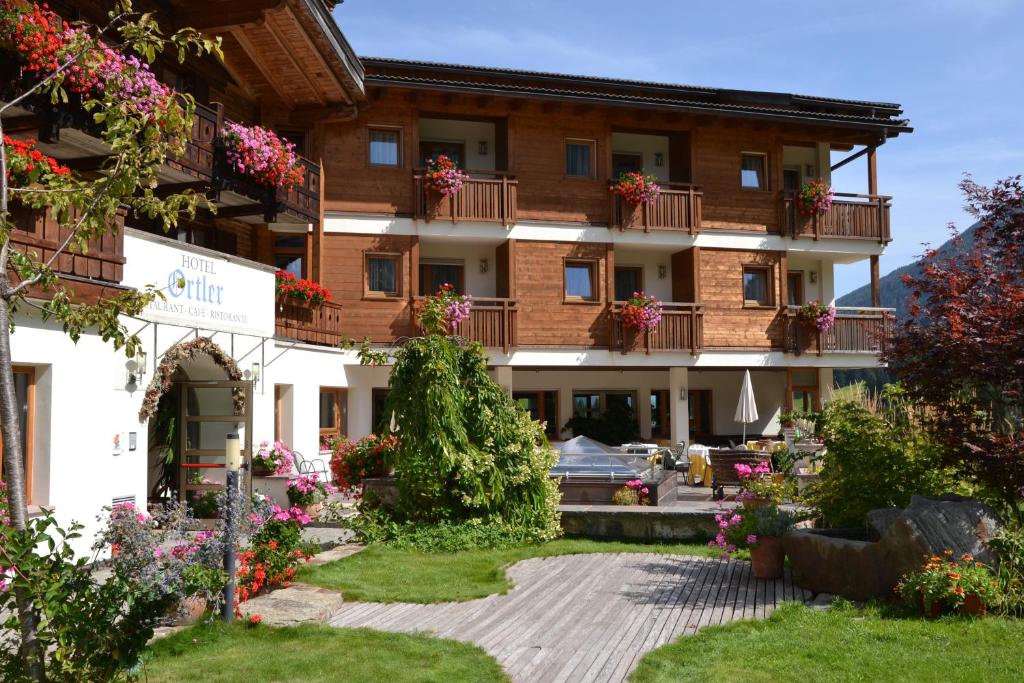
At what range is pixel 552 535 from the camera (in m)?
11.0

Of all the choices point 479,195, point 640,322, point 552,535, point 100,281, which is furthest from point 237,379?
point 640,322

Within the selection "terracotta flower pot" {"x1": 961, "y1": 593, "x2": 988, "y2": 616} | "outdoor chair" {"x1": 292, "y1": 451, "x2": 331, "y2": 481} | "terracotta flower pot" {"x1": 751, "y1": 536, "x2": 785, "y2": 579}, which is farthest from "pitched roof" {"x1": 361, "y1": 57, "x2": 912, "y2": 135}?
"terracotta flower pot" {"x1": 961, "y1": 593, "x2": 988, "y2": 616}

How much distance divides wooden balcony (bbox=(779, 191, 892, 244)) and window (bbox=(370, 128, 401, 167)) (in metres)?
9.70

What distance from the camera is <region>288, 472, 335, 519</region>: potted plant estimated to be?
13.0 metres

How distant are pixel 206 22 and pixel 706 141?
41.1 feet

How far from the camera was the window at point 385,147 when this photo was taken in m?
20.4

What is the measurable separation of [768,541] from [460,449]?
4028mm

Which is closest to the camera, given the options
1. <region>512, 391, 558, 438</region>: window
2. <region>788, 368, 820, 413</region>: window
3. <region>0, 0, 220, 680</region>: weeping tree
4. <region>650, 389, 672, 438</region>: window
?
<region>0, 0, 220, 680</region>: weeping tree

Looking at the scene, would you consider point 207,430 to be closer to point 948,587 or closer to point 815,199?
point 948,587

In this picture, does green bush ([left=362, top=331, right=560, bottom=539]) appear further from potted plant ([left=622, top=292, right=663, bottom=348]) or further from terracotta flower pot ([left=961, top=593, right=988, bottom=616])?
potted plant ([left=622, top=292, right=663, bottom=348])

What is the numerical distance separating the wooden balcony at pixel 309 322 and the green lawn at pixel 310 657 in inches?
367

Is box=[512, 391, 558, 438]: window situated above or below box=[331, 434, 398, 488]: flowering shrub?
above

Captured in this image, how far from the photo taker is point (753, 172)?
23.5m

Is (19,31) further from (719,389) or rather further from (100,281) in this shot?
(719,389)
